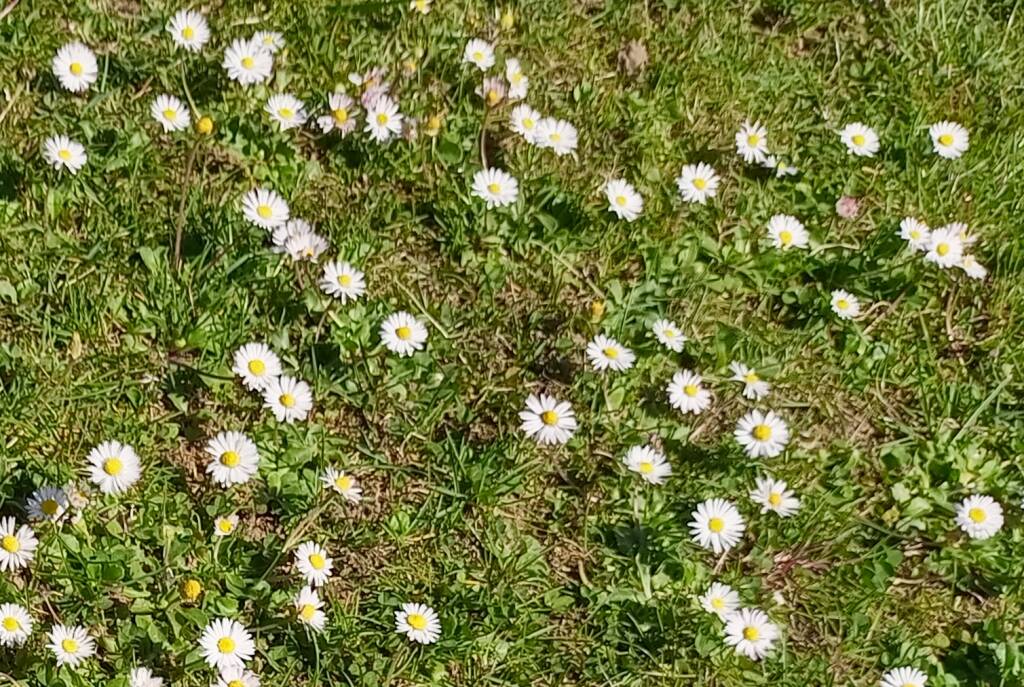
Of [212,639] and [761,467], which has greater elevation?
[761,467]

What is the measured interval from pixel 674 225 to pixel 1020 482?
0.97 meters

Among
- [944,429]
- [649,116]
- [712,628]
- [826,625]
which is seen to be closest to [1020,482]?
[944,429]

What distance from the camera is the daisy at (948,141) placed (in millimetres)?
2977

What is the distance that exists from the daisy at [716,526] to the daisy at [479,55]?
1.22 m

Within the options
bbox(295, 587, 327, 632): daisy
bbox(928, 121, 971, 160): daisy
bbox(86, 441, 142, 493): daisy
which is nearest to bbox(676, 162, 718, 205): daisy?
bbox(928, 121, 971, 160): daisy

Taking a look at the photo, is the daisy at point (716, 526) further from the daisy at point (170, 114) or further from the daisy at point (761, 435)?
the daisy at point (170, 114)

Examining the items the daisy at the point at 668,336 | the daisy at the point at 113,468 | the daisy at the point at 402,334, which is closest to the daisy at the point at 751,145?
the daisy at the point at 668,336

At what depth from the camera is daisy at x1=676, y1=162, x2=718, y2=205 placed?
2.84 m

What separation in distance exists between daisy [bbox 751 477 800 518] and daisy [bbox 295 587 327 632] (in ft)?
3.03

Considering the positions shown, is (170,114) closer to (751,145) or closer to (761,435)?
(751,145)

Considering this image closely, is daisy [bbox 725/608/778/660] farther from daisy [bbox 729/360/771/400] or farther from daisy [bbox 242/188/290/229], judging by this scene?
daisy [bbox 242/188/290/229]

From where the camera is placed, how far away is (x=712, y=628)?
2.35 m

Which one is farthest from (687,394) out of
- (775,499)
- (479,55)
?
(479,55)

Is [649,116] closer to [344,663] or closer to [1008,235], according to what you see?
[1008,235]
